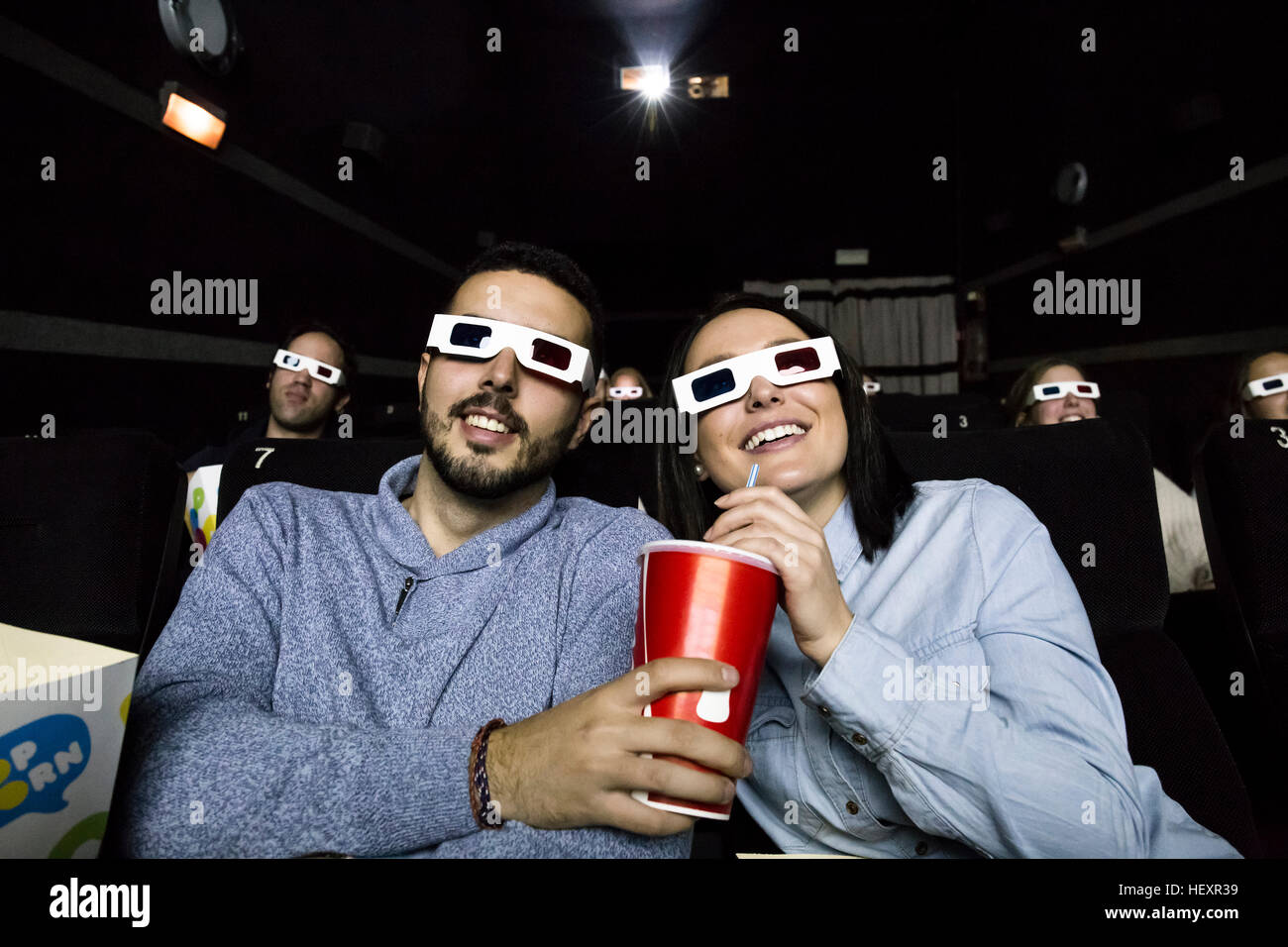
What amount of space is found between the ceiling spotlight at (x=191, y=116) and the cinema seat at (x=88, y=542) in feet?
6.76

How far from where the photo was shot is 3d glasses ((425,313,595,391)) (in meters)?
1.23

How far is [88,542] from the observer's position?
135 centimetres

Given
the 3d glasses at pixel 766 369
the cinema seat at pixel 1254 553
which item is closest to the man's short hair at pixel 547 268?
the 3d glasses at pixel 766 369

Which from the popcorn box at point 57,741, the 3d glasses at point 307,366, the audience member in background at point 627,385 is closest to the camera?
the popcorn box at point 57,741

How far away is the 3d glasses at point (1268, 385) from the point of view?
272 cm

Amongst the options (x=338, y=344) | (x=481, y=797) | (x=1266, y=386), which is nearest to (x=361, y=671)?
(x=481, y=797)

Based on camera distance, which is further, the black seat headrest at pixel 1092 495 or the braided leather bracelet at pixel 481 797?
the black seat headrest at pixel 1092 495

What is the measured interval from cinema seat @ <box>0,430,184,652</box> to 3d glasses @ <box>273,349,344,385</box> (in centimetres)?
159

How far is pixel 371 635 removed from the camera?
1064mm

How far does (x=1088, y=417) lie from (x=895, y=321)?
18.4 ft

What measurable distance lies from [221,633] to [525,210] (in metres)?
6.76

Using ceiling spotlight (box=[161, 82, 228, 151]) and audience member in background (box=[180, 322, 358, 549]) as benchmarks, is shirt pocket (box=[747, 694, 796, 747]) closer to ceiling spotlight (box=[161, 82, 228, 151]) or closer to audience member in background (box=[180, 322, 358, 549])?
audience member in background (box=[180, 322, 358, 549])

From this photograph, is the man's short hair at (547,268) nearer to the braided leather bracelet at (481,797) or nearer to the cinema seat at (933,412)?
the braided leather bracelet at (481,797)

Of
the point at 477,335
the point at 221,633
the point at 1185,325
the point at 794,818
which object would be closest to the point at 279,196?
the point at 477,335
